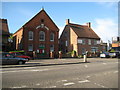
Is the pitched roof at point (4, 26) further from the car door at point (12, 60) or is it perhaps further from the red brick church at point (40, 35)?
the car door at point (12, 60)

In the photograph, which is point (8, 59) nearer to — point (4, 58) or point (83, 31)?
point (4, 58)

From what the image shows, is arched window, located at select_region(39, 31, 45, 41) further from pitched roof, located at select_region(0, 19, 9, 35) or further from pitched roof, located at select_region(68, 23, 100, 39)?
pitched roof, located at select_region(68, 23, 100, 39)

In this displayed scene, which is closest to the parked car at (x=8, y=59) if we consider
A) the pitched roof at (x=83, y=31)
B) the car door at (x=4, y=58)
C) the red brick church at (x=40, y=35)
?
the car door at (x=4, y=58)

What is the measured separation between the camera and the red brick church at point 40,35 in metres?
33.8

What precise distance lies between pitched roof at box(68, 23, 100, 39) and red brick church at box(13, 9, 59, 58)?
8668 millimetres

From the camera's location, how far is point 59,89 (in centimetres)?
586

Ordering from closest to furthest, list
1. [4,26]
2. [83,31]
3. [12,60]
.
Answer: [12,60] → [4,26] → [83,31]

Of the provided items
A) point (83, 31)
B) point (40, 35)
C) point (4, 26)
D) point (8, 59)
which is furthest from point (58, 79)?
point (83, 31)

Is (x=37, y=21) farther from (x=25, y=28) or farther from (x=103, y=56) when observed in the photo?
(x=103, y=56)

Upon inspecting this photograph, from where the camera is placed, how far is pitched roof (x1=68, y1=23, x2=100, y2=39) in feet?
142

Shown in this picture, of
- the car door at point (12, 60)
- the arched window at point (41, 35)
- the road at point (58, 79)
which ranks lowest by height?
the road at point (58, 79)

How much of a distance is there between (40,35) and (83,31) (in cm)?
1670

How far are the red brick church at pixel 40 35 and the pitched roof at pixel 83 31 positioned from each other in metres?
8.67

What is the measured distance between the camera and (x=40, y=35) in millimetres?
35750
